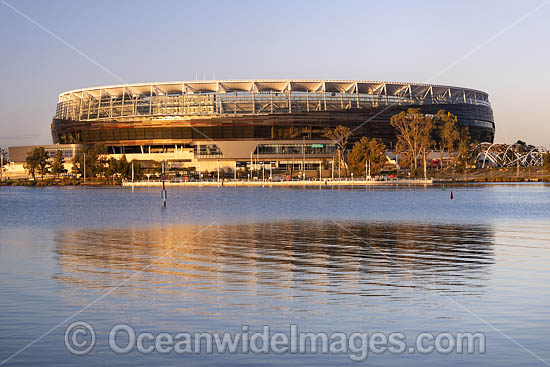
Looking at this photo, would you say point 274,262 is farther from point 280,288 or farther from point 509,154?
point 509,154

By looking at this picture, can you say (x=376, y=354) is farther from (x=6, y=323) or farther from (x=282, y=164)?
(x=282, y=164)

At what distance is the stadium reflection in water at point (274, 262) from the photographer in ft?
54.4

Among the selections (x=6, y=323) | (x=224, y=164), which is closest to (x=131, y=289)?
(x=6, y=323)

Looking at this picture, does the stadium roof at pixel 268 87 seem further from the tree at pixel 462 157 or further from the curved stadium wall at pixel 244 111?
the tree at pixel 462 157

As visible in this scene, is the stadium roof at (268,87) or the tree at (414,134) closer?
the tree at (414,134)

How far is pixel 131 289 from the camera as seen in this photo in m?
16.9

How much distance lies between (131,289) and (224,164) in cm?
15565

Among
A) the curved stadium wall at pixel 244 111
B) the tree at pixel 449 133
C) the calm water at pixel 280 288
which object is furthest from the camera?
the curved stadium wall at pixel 244 111

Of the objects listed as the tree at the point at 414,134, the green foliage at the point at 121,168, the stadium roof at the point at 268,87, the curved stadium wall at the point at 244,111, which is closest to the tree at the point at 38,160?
the curved stadium wall at the point at 244,111

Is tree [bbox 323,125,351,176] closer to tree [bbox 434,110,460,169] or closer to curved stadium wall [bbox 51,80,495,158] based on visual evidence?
curved stadium wall [bbox 51,80,495,158]

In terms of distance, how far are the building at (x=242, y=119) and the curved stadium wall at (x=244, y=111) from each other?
0.24 m

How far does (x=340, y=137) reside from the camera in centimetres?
15888

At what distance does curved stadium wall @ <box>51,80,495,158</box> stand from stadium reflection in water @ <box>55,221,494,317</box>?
425 ft

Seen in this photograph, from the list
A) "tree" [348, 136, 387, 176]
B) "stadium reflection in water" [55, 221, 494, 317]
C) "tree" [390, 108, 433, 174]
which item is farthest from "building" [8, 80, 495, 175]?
"stadium reflection in water" [55, 221, 494, 317]
